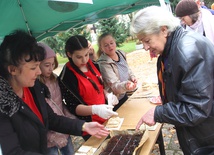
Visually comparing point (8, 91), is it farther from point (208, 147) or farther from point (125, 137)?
point (208, 147)

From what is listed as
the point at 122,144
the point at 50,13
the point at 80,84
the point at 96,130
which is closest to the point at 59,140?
the point at 96,130

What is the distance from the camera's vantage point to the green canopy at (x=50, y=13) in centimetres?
276

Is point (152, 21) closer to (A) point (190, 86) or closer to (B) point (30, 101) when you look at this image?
(A) point (190, 86)

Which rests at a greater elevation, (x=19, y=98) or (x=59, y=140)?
(x=19, y=98)

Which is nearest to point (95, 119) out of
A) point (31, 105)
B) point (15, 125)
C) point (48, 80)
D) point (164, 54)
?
point (48, 80)

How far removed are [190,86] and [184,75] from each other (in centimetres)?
8

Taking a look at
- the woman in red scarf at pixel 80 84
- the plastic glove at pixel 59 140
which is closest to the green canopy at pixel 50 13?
the woman in red scarf at pixel 80 84

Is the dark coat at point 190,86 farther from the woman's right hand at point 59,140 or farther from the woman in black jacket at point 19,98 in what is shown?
the woman's right hand at point 59,140

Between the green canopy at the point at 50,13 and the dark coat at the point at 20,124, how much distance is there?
147 cm

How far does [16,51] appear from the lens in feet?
4.70

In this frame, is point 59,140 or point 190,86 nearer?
point 190,86

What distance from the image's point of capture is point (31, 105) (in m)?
1.67

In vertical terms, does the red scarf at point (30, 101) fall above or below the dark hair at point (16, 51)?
below

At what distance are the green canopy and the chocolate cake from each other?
1951mm
